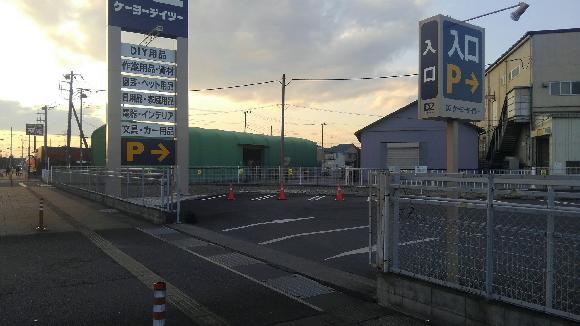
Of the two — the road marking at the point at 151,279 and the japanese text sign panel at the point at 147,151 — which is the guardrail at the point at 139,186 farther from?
the road marking at the point at 151,279

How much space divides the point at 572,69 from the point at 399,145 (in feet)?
42.0

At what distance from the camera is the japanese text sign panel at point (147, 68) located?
20031 mm

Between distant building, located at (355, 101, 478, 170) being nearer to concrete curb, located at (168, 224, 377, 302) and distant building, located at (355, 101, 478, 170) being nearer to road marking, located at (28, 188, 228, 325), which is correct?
concrete curb, located at (168, 224, 377, 302)

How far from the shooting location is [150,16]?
2041 centimetres

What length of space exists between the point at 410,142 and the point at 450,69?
2751 centimetres

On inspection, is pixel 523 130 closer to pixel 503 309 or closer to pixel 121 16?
pixel 121 16

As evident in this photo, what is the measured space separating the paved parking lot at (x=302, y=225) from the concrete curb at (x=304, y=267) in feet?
1.13

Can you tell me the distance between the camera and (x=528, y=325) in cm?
466

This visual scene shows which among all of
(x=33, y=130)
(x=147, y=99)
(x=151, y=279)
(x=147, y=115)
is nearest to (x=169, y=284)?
(x=151, y=279)

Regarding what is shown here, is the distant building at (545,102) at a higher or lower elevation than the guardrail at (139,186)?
higher

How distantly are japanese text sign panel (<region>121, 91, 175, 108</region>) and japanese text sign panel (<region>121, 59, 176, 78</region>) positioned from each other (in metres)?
0.95

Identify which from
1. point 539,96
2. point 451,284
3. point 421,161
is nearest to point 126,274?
point 451,284

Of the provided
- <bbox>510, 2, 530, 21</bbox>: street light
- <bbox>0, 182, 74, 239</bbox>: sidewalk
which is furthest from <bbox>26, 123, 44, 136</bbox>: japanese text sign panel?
<bbox>510, 2, 530, 21</bbox>: street light

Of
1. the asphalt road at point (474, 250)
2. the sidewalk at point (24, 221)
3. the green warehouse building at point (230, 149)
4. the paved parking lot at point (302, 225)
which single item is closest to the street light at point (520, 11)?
the asphalt road at point (474, 250)
